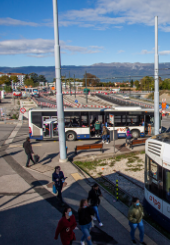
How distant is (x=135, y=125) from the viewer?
62.6 ft

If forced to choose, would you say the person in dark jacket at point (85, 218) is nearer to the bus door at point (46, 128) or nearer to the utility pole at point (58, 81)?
the utility pole at point (58, 81)

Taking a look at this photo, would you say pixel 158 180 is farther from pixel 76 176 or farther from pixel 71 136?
pixel 71 136

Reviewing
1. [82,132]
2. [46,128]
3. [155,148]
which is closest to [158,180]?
[155,148]

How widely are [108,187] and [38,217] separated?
3.46 meters

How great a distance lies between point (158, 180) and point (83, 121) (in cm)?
1265

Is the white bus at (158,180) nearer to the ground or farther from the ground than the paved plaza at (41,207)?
farther from the ground

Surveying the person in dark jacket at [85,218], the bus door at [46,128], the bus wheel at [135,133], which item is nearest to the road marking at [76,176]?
the person in dark jacket at [85,218]

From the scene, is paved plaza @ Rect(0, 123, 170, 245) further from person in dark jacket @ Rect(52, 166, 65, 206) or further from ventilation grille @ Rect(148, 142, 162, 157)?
ventilation grille @ Rect(148, 142, 162, 157)

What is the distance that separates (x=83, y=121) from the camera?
1862cm

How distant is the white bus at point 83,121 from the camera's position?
18328mm

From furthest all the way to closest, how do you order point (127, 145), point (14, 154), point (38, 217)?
point (127, 145) → point (14, 154) → point (38, 217)

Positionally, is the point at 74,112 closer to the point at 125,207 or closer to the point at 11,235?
the point at 125,207

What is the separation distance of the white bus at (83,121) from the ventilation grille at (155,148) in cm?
1186

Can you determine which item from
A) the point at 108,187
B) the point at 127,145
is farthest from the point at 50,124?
the point at 108,187
